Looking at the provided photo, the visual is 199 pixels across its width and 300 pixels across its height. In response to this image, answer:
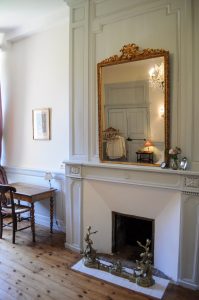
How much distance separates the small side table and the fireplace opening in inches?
28.0

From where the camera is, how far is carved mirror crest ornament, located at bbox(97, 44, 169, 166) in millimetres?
2572

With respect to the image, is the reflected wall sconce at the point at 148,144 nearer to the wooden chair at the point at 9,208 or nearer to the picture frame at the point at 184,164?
the picture frame at the point at 184,164

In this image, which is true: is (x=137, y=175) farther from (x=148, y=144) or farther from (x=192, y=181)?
(x=192, y=181)

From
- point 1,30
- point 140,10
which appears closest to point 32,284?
point 140,10

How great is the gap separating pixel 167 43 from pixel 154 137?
98 cm

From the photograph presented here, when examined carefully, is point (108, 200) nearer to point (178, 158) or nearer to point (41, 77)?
point (178, 158)

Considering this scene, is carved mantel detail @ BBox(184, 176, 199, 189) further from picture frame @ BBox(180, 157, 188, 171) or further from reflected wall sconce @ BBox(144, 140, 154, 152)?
reflected wall sconce @ BBox(144, 140, 154, 152)

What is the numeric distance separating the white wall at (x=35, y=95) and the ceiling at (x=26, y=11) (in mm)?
218

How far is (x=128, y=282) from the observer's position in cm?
255

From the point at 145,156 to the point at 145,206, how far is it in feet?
1.86

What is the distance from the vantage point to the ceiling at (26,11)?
326 cm

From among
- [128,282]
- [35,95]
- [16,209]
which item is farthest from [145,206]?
[35,95]

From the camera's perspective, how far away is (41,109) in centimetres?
399

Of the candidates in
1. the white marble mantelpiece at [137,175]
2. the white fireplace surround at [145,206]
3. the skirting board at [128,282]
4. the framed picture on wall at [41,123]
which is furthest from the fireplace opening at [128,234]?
the framed picture on wall at [41,123]
